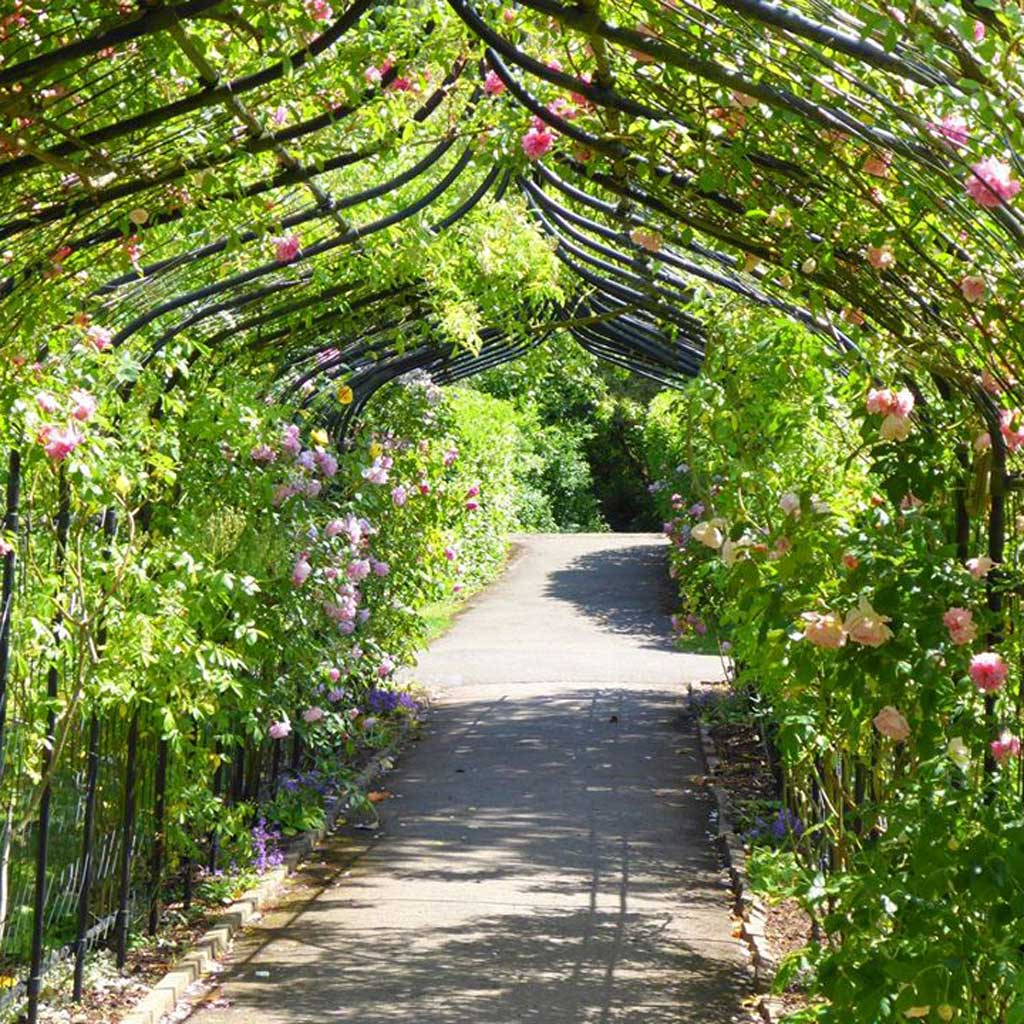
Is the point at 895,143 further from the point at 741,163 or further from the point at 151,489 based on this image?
the point at 151,489

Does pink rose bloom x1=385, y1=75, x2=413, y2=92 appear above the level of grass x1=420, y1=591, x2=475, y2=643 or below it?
above

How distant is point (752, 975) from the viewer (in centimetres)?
630

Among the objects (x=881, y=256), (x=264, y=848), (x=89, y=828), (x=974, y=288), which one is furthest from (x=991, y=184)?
(x=264, y=848)

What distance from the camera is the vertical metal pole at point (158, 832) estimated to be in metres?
6.44

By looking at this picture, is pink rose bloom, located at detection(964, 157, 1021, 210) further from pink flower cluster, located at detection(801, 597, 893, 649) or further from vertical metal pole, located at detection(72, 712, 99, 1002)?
vertical metal pole, located at detection(72, 712, 99, 1002)

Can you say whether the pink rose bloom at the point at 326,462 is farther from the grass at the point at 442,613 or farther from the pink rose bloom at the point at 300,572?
the grass at the point at 442,613

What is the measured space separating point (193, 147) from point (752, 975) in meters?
3.94

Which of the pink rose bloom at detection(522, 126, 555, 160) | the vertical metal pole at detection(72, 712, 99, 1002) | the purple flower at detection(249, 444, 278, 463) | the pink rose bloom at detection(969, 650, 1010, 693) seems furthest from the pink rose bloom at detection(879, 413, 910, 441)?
the purple flower at detection(249, 444, 278, 463)

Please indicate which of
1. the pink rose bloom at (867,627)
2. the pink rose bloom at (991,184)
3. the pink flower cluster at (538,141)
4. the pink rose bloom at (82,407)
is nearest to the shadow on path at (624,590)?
Result: the pink flower cluster at (538,141)

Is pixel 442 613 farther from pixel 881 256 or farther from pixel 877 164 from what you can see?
pixel 877 164

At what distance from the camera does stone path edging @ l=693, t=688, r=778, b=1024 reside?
6.12m

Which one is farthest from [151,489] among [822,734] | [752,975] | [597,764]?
[597,764]

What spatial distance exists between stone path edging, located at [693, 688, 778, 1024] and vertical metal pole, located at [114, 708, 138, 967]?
7.97 ft

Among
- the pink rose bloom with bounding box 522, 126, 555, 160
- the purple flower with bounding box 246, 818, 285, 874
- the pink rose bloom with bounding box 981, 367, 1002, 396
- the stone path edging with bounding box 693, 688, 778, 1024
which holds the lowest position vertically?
the stone path edging with bounding box 693, 688, 778, 1024
